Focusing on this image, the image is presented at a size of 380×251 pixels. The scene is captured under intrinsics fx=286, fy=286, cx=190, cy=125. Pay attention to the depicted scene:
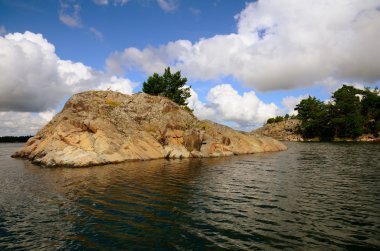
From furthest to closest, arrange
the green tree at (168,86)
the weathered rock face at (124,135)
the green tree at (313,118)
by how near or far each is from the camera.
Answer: the green tree at (313,118) < the green tree at (168,86) < the weathered rock face at (124,135)

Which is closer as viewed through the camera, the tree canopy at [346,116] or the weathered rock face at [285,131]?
the tree canopy at [346,116]

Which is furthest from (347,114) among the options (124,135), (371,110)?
(124,135)

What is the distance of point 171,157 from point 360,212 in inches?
1506

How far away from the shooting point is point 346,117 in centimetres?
13238

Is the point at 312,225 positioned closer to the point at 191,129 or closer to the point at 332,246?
the point at 332,246

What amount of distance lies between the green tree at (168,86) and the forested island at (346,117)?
84.3 metres

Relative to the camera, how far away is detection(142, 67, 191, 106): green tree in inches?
3371

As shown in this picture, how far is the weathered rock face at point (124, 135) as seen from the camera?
4478cm


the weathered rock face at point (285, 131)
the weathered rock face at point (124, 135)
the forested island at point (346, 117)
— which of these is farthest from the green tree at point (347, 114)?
the weathered rock face at point (124, 135)

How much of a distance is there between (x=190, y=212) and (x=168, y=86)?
70906 millimetres

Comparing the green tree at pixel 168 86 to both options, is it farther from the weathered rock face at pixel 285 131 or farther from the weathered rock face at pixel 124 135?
the weathered rock face at pixel 285 131

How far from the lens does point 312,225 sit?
52.9ft

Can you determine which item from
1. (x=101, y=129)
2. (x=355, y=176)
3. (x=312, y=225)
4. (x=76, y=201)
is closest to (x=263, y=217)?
(x=312, y=225)

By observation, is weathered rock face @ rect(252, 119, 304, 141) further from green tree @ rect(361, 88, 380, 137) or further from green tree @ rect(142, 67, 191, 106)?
green tree @ rect(142, 67, 191, 106)
